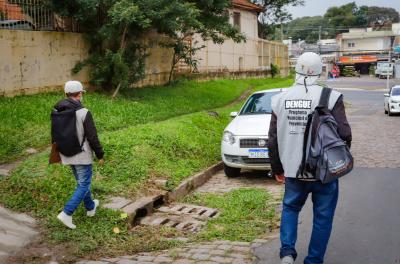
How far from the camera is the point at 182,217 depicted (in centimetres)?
695

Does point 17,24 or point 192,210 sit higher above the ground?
point 17,24

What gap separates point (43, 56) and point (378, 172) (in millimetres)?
9183

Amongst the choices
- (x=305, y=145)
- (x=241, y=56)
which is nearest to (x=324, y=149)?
(x=305, y=145)

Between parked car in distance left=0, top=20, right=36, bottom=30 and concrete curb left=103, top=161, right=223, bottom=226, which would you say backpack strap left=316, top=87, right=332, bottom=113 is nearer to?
concrete curb left=103, top=161, right=223, bottom=226

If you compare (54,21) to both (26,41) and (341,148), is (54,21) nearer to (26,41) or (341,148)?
(26,41)

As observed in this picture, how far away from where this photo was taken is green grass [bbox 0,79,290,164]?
10.4 m

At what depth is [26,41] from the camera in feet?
43.6

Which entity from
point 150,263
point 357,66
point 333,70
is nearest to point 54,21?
point 150,263

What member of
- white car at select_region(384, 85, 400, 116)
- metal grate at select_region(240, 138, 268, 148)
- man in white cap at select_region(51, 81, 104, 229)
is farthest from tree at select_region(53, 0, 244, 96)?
white car at select_region(384, 85, 400, 116)

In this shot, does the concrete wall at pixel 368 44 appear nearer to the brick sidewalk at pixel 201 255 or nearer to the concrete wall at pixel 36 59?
the concrete wall at pixel 36 59

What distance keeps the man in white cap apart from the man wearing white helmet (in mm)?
2372

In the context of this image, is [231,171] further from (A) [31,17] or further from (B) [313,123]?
(A) [31,17]

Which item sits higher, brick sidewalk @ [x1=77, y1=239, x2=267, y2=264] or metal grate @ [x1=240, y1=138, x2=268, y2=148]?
metal grate @ [x1=240, y1=138, x2=268, y2=148]

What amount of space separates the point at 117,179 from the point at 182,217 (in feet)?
4.58
